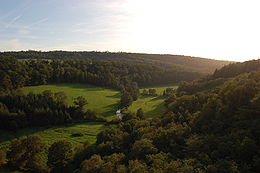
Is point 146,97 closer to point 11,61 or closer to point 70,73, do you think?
point 70,73

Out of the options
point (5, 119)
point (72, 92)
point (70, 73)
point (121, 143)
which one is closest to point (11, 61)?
point (70, 73)

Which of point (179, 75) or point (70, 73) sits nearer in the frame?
point (70, 73)

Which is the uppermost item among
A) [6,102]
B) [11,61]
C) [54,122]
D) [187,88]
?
[11,61]

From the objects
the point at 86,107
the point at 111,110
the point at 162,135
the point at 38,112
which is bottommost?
the point at 111,110

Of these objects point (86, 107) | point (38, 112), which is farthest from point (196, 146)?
point (86, 107)

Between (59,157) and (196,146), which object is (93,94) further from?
(196,146)

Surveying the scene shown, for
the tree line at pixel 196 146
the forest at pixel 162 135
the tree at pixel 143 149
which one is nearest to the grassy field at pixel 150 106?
the forest at pixel 162 135

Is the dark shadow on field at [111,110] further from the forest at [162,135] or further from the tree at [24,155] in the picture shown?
the tree at [24,155]

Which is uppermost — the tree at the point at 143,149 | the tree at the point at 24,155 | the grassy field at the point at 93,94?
the tree at the point at 143,149
